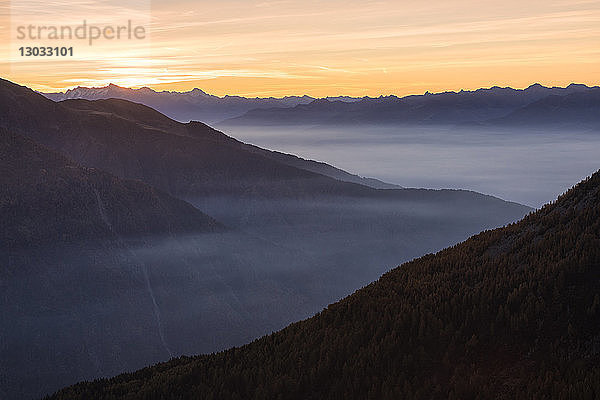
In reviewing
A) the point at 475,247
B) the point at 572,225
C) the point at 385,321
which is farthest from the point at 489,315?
the point at 475,247

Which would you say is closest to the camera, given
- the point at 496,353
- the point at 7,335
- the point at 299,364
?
the point at 496,353

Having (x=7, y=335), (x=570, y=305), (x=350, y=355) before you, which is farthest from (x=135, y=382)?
(x=7, y=335)

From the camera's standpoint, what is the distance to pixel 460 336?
21172 millimetres

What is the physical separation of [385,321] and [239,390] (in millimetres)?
7498

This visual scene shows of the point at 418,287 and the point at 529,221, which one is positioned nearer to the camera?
the point at 418,287

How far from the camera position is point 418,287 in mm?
26984

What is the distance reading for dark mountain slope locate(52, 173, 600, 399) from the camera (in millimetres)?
18422

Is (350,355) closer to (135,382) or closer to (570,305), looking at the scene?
(570,305)

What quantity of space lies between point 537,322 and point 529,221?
1240cm

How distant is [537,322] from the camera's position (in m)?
20.2

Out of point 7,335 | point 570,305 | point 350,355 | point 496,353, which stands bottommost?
point 7,335

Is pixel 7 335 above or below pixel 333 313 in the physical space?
below

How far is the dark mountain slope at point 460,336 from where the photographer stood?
18422 millimetres

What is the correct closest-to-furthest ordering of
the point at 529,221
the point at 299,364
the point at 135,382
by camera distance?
the point at 299,364 < the point at 529,221 < the point at 135,382
